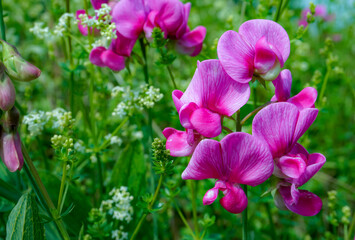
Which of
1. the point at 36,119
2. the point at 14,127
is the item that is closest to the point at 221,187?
the point at 14,127

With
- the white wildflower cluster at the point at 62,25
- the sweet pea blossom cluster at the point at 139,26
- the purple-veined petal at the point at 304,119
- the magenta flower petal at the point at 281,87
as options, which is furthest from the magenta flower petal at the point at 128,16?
the purple-veined petal at the point at 304,119

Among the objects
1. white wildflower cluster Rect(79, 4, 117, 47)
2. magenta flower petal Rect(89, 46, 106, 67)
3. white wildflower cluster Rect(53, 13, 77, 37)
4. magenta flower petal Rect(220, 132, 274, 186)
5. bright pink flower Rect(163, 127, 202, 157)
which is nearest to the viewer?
magenta flower petal Rect(220, 132, 274, 186)

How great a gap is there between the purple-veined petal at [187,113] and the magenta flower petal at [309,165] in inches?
10.5

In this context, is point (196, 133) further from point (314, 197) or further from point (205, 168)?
point (314, 197)

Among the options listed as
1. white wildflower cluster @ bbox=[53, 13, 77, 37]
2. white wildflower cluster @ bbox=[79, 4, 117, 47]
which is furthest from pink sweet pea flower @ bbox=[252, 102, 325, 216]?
white wildflower cluster @ bbox=[53, 13, 77, 37]

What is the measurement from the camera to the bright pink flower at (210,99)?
0.92 m

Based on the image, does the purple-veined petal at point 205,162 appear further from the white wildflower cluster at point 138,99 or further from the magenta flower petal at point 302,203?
the white wildflower cluster at point 138,99

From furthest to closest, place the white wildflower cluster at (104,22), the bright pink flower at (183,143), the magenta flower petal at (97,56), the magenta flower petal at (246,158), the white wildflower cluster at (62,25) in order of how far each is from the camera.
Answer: the white wildflower cluster at (62,25)
the magenta flower petal at (97,56)
the white wildflower cluster at (104,22)
the bright pink flower at (183,143)
the magenta flower petal at (246,158)

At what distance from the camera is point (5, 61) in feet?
2.98

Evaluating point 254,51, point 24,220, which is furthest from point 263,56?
point 24,220

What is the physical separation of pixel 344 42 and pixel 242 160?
11.0ft

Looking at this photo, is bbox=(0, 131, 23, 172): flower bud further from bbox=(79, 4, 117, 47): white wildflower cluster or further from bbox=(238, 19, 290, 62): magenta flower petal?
bbox=(238, 19, 290, 62): magenta flower petal

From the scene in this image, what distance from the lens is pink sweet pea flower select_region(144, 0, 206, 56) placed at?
130 centimetres

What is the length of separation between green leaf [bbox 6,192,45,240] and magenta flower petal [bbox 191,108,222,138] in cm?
45
